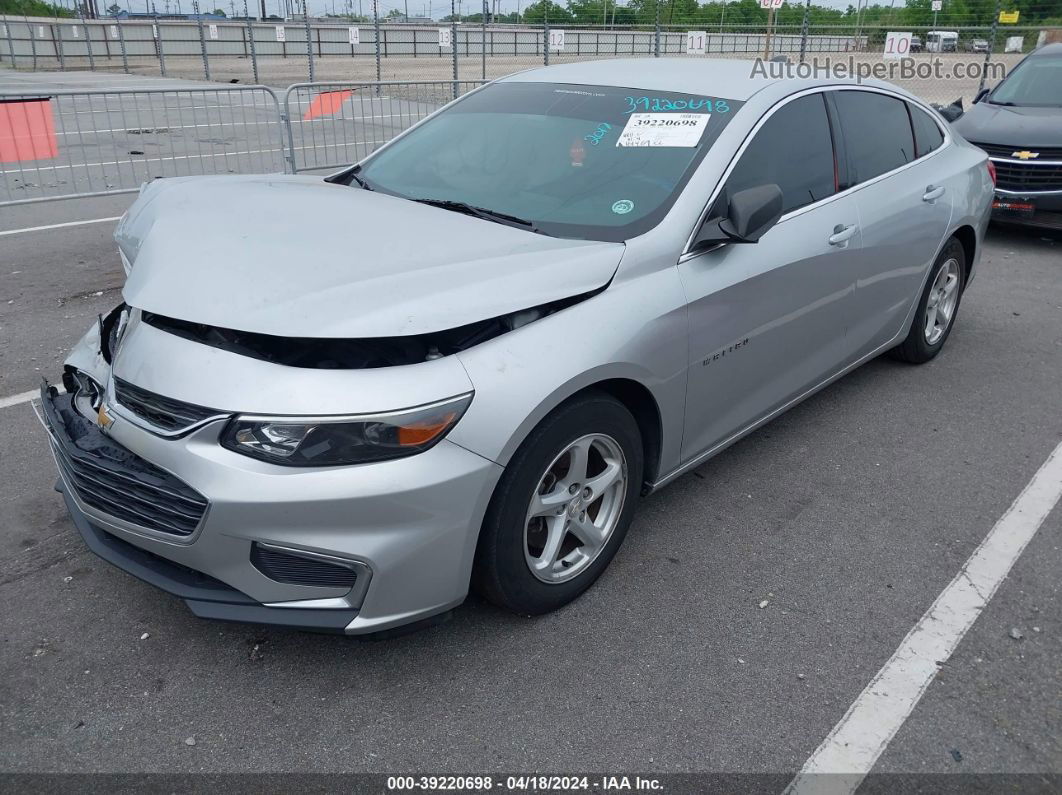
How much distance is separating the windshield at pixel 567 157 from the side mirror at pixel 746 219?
188mm

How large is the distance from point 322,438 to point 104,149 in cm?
1216

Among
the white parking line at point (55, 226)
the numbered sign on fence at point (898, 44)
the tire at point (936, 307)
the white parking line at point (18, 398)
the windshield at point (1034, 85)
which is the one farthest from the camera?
the numbered sign on fence at point (898, 44)

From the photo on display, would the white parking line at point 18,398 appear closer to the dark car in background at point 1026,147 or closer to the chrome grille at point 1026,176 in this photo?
the dark car in background at point 1026,147

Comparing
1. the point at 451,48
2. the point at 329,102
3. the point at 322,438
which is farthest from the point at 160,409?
the point at 451,48

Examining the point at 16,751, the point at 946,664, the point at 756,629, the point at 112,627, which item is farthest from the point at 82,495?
the point at 946,664

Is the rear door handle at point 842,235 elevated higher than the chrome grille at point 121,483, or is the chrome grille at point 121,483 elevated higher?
the rear door handle at point 842,235

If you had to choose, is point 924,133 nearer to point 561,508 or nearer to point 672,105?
point 672,105

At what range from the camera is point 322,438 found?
7.78 ft

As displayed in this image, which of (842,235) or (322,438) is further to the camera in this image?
(842,235)

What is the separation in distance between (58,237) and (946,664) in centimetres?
800

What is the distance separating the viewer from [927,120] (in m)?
5.06

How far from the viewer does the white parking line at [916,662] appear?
247 centimetres

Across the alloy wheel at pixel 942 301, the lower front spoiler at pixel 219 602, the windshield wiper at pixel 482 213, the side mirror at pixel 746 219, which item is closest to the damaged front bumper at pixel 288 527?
the lower front spoiler at pixel 219 602

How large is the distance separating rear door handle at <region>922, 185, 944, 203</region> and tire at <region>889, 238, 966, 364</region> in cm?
35
